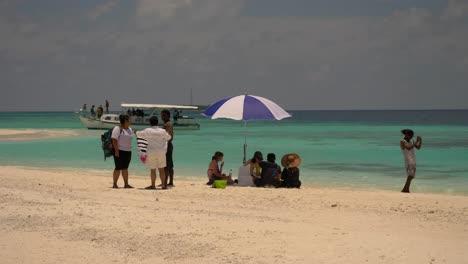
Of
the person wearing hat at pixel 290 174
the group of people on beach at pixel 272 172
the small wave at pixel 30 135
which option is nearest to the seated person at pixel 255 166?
the group of people on beach at pixel 272 172

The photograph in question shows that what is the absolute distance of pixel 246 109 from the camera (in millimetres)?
13219

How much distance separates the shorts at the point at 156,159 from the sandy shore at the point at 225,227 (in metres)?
0.59

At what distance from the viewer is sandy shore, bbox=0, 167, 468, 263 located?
22.0ft

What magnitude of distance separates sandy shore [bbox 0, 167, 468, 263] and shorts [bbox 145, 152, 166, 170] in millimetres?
586

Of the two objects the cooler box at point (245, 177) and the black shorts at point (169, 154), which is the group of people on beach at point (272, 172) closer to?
the cooler box at point (245, 177)

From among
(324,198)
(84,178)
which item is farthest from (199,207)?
(84,178)

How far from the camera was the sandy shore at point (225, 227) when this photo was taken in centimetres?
670

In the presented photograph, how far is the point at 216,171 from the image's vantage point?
13633mm

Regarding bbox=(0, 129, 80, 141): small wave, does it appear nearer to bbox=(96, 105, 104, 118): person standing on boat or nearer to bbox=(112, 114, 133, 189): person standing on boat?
bbox=(96, 105, 104, 118): person standing on boat

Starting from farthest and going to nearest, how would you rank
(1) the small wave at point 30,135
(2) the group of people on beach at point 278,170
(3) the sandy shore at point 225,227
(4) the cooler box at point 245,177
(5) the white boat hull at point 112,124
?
(5) the white boat hull at point 112,124 → (1) the small wave at point 30,135 → (4) the cooler box at point 245,177 → (2) the group of people on beach at point 278,170 → (3) the sandy shore at point 225,227

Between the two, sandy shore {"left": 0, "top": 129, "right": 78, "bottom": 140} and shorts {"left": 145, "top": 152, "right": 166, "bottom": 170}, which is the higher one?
shorts {"left": 145, "top": 152, "right": 166, "bottom": 170}

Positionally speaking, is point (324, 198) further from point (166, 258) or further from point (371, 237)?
point (166, 258)

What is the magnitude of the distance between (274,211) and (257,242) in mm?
2589

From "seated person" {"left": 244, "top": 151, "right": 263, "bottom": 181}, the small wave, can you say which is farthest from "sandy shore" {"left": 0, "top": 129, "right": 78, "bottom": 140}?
"seated person" {"left": 244, "top": 151, "right": 263, "bottom": 181}
